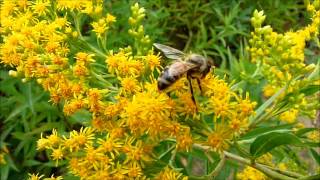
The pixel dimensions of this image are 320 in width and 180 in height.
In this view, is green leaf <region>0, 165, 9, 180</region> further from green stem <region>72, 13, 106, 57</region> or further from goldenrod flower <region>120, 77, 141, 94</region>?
goldenrod flower <region>120, 77, 141, 94</region>

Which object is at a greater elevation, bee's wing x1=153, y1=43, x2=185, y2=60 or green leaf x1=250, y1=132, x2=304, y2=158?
bee's wing x1=153, y1=43, x2=185, y2=60

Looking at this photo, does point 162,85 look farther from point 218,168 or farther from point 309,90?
point 309,90

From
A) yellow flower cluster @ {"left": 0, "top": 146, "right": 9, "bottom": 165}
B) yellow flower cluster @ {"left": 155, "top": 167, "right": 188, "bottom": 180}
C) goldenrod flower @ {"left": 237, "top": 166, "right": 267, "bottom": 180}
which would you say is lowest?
yellow flower cluster @ {"left": 0, "top": 146, "right": 9, "bottom": 165}

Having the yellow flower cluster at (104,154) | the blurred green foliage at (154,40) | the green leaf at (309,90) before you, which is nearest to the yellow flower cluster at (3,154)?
the blurred green foliage at (154,40)

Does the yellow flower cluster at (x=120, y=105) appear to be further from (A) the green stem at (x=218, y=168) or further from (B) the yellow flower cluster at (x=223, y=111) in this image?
(A) the green stem at (x=218, y=168)

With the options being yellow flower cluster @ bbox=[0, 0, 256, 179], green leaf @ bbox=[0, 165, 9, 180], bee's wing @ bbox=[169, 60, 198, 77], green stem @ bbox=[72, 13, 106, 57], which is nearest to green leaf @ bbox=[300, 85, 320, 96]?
yellow flower cluster @ bbox=[0, 0, 256, 179]

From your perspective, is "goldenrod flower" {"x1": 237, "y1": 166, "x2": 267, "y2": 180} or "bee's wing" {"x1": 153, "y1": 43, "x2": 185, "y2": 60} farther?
"goldenrod flower" {"x1": 237, "y1": 166, "x2": 267, "y2": 180}

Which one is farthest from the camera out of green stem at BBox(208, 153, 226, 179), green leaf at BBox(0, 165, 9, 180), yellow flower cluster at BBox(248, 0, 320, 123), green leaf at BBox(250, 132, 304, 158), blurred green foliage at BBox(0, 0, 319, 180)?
green leaf at BBox(0, 165, 9, 180)
